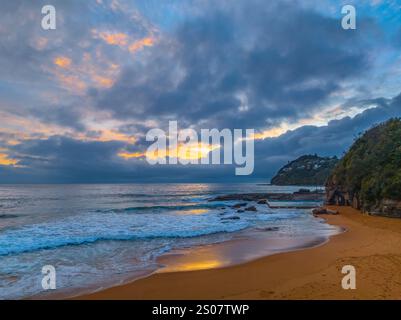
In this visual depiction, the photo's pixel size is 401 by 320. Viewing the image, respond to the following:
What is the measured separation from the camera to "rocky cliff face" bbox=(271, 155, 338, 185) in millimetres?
141100

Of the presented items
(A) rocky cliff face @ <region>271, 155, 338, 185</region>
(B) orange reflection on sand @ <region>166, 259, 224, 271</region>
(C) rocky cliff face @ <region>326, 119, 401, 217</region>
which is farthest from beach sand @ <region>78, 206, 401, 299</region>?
(A) rocky cliff face @ <region>271, 155, 338, 185</region>

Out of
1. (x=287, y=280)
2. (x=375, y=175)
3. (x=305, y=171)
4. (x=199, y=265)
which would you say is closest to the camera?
(x=287, y=280)

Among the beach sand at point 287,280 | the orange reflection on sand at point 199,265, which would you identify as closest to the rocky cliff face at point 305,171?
the beach sand at point 287,280

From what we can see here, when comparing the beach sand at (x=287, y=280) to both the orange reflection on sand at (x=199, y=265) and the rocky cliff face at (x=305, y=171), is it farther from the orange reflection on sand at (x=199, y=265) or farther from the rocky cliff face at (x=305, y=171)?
the rocky cliff face at (x=305, y=171)

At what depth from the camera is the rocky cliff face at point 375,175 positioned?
21.0m

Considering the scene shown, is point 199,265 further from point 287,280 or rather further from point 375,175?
point 375,175

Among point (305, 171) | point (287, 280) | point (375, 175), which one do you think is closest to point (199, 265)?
point (287, 280)

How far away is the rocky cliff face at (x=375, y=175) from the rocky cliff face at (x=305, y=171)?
4185 inches

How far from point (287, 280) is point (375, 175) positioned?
20237mm

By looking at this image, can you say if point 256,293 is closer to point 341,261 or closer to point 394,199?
point 341,261

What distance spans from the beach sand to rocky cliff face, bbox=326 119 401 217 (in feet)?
37.3

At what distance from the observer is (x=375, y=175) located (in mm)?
23656

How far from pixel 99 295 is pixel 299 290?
5.13 metres
